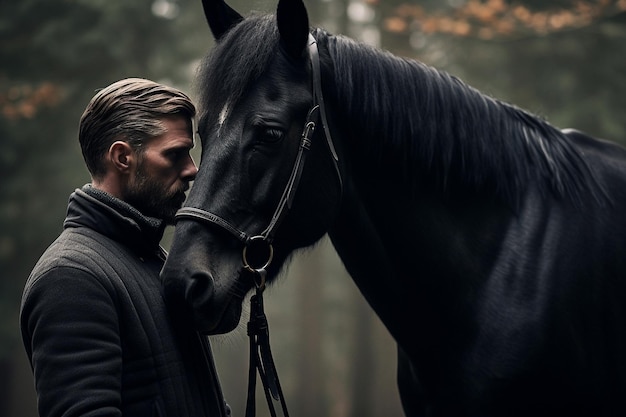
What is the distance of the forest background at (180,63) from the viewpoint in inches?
391

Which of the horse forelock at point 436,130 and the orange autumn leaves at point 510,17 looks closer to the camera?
the horse forelock at point 436,130

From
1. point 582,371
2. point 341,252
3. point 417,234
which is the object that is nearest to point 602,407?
point 582,371

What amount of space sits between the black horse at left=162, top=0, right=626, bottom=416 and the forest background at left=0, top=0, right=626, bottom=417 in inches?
258

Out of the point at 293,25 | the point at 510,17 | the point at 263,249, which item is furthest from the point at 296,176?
the point at 510,17

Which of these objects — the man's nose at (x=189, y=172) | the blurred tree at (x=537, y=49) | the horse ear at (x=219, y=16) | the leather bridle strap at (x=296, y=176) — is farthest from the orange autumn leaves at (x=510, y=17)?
the man's nose at (x=189, y=172)

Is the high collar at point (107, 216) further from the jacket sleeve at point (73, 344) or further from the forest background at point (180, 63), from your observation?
the forest background at point (180, 63)

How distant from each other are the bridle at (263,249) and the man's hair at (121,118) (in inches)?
12.4

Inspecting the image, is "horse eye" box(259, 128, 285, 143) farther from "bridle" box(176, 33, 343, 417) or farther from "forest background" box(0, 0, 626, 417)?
"forest background" box(0, 0, 626, 417)

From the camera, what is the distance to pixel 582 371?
2.77 m

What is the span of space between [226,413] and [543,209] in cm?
159

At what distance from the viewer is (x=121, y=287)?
86.8 inches

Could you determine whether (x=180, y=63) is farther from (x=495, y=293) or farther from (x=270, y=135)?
(x=495, y=293)

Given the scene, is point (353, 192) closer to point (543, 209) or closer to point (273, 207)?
point (273, 207)

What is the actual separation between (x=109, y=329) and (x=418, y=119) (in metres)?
1.50
